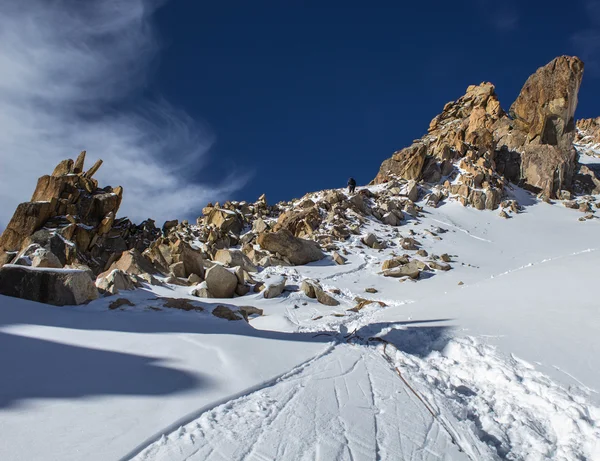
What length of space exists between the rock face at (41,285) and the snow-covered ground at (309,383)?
0.57 metres

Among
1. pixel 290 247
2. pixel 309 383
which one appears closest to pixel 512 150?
pixel 290 247

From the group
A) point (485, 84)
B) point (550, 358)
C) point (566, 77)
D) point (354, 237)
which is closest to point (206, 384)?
point (550, 358)

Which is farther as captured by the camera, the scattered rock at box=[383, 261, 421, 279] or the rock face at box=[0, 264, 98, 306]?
the scattered rock at box=[383, 261, 421, 279]

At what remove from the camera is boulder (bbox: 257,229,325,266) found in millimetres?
21172

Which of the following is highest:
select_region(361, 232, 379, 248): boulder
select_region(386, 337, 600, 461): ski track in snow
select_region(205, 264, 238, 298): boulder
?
select_region(361, 232, 379, 248): boulder

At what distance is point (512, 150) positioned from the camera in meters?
46.0

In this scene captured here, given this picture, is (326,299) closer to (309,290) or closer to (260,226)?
(309,290)

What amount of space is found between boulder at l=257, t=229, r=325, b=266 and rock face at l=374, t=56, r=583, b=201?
19621mm

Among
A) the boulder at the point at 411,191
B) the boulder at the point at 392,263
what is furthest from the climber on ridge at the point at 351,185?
the boulder at the point at 392,263

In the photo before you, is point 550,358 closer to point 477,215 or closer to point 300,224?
point 300,224

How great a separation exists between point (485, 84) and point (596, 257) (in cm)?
5723

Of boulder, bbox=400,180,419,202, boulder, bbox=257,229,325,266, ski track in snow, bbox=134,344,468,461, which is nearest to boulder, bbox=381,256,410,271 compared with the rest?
boulder, bbox=257,229,325,266

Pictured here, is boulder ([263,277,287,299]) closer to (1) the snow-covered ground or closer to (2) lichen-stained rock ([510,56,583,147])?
(1) the snow-covered ground

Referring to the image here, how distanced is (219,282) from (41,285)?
7.21m
